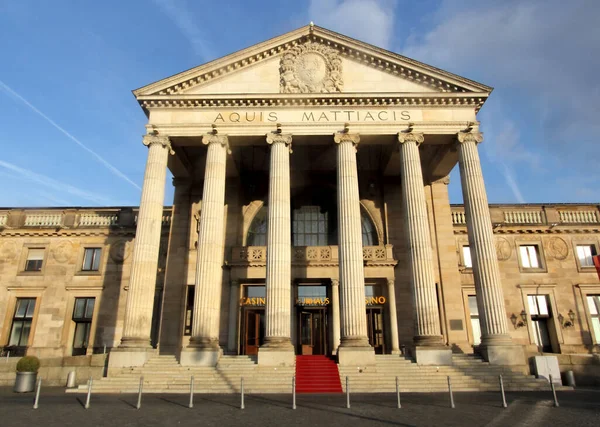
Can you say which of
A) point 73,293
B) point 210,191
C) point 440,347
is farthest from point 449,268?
point 73,293

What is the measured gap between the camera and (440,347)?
72.2ft

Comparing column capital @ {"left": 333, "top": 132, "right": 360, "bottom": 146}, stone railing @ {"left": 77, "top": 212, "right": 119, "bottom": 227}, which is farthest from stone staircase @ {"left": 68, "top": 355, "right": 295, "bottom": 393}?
stone railing @ {"left": 77, "top": 212, "right": 119, "bottom": 227}

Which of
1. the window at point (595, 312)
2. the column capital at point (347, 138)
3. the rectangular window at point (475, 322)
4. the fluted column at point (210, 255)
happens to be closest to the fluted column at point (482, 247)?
the column capital at point (347, 138)

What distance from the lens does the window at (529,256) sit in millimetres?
32031

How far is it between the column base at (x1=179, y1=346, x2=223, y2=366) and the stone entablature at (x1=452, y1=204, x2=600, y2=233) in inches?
784

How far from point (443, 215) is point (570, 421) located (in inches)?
794

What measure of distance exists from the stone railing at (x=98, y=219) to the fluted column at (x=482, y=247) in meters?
25.8

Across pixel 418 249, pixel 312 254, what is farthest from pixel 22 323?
pixel 418 249

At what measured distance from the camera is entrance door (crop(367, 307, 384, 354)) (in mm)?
29080

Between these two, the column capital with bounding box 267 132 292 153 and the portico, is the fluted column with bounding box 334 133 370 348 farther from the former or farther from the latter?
the column capital with bounding box 267 132 292 153

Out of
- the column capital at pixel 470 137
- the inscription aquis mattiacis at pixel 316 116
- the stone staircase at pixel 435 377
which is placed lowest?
the stone staircase at pixel 435 377

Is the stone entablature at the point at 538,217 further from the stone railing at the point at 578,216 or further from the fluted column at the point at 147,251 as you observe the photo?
the fluted column at the point at 147,251

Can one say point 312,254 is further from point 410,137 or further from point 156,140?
point 156,140

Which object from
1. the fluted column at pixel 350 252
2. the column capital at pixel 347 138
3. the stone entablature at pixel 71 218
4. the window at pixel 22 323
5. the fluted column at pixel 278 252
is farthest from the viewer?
the stone entablature at pixel 71 218
